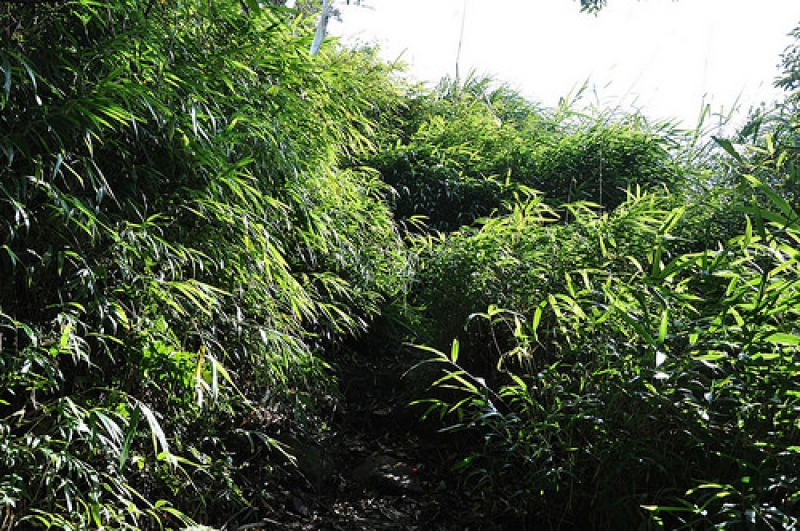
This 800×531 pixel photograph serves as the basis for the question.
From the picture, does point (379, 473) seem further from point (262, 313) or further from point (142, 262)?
point (142, 262)

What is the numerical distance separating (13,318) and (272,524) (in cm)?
101

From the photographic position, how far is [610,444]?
1645mm

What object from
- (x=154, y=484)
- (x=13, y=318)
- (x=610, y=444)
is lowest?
(x=154, y=484)

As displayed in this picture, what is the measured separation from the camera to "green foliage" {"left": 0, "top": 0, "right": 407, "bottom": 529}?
1.45 meters

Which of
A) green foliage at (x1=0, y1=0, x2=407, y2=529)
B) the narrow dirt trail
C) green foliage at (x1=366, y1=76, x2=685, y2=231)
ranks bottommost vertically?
the narrow dirt trail

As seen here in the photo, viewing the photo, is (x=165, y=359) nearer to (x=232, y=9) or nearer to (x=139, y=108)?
(x=139, y=108)

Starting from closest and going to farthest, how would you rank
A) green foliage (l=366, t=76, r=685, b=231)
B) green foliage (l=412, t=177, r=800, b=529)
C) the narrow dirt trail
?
green foliage (l=412, t=177, r=800, b=529)
the narrow dirt trail
green foliage (l=366, t=76, r=685, b=231)

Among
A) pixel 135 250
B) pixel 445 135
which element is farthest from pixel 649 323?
pixel 445 135

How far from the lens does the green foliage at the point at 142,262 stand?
1452 millimetres

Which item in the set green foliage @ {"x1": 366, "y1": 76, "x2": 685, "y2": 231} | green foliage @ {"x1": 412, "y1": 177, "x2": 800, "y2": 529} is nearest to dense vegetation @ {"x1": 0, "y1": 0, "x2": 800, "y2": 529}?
green foliage @ {"x1": 412, "y1": 177, "x2": 800, "y2": 529}

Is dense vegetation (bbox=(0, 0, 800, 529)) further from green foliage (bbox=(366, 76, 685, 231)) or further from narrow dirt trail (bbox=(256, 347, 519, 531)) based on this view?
green foliage (bbox=(366, 76, 685, 231))

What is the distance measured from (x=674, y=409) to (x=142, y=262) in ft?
4.95

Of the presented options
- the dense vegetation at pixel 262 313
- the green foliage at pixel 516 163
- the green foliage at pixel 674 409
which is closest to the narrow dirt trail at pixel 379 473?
the dense vegetation at pixel 262 313

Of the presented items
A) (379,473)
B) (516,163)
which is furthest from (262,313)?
(516,163)
